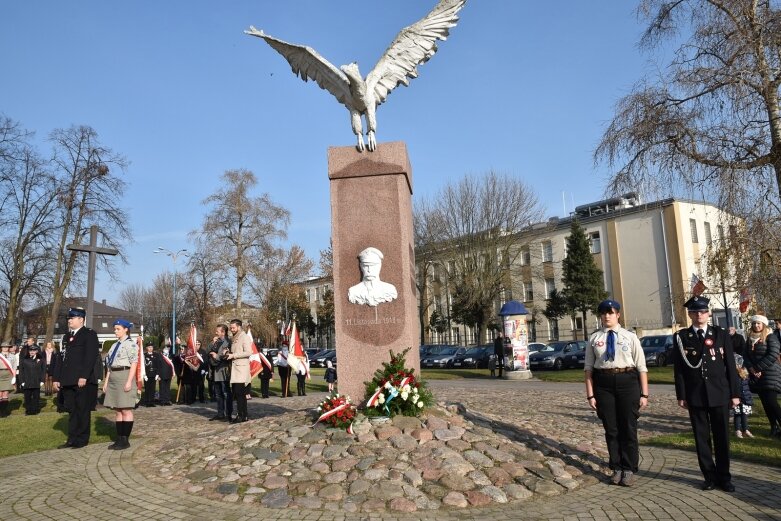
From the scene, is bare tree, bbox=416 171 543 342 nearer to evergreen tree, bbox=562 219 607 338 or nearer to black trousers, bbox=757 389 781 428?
evergreen tree, bbox=562 219 607 338

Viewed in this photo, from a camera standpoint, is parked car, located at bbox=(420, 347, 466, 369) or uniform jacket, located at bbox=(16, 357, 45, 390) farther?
parked car, located at bbox=(420, 347, 466, 369)

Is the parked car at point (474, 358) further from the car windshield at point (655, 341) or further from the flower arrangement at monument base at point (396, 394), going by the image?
the flower arrangement at monument base at point (396, 394)

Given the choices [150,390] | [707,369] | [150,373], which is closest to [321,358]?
[150,390]

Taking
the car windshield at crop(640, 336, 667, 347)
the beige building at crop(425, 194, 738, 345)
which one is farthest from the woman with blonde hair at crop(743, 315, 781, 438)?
the beige building at crop(425, 194, 738, 345)

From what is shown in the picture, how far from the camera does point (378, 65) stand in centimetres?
894

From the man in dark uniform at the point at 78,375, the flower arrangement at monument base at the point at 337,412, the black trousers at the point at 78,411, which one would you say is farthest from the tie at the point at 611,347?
the black trousers at the point at 78,411

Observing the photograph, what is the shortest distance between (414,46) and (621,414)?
5901 millimetres

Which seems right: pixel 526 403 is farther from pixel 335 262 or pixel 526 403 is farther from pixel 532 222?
pixel 532 222

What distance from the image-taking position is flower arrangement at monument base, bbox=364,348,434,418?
763 cm

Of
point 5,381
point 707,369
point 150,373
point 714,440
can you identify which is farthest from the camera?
point 150,373

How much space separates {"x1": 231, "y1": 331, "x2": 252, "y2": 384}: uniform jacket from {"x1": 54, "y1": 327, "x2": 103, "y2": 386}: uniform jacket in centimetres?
232

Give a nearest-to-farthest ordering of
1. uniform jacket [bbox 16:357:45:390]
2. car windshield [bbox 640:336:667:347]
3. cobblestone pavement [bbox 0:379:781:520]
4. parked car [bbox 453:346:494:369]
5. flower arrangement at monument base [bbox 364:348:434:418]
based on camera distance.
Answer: cobblestone pavement [bbox 0:379:781:520] → flower arrangement at monument base [bbox 364:348:434:418] → uniform jacket [bbox 16:357:45:390] → car windshield [bbox 640:336:667:347] → parked car [bbox 453:346:494:369]

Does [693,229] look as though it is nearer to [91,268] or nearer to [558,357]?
[558,357]

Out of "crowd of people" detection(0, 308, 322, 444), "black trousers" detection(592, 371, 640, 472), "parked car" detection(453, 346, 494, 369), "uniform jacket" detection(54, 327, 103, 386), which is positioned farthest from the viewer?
"parked car" detection(453, 346, 494, 369)
